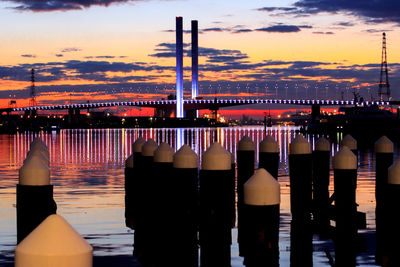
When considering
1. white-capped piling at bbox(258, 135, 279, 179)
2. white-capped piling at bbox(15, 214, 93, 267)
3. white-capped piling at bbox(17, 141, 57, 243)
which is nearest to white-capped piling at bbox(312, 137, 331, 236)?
white-capped piling at bbox(258, 135, 279, 179)

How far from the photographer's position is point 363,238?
9.48m

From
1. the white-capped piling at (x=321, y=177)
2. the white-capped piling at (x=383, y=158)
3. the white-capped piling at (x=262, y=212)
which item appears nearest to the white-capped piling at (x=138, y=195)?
the white-capped piling at (x=321, y=177)

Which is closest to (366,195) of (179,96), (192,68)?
(179,96)

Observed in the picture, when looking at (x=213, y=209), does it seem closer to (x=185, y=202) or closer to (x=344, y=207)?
(x=185, y=202)

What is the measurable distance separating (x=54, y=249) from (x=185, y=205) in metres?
4.44

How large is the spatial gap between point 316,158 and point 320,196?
0.59 m

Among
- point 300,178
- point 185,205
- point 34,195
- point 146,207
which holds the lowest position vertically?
point 146,207

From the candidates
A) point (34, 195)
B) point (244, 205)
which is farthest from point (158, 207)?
point (244, 205)

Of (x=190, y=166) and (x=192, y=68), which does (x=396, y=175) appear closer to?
(x=190, y=166)

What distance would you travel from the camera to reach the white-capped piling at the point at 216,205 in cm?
650

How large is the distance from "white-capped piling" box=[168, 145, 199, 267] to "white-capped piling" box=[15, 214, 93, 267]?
419 centimetres

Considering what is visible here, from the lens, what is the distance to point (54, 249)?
2.73 m

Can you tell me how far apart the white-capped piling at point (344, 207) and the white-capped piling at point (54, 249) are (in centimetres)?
528

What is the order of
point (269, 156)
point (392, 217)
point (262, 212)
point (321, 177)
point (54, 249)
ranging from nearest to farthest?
point (54, 249) → point (262, 212) → point (392, 217) → point (269, 156) → point (321, 177)
